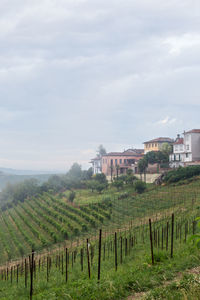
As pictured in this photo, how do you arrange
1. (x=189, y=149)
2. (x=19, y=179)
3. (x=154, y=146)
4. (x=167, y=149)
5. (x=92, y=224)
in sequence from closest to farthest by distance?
(x=92, y=224), (x=189, y=149), (x=167, y=149), (x=154, y=146), (x=19, y=179)

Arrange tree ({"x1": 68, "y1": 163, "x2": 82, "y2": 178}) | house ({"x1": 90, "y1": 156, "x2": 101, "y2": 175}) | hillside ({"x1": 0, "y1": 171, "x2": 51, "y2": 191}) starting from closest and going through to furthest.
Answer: hillside ({"x1": 0, "y1": 171, "x2": 51, "y2": 191}) → tree ({"x1": 68, "y1": 163, "x2": 82, "y2": 178}) → house ({"x1": 90, "y1": 156, "x2": 101, "y2": 175})

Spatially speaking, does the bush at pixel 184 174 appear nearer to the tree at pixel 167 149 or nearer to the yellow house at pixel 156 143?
the tree at pixel 167 149

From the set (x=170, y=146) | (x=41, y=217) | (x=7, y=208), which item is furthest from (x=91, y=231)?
(x=170, y=146)

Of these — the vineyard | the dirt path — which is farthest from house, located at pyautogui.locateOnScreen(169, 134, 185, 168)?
the dirt path

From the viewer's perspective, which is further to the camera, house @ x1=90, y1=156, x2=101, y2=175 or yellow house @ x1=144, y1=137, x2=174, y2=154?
house @ x1=90, y1=156, x2=101, y2=175

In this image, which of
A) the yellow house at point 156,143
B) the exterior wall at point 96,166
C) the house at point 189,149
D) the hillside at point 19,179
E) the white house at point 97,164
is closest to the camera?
the house at point 189,149

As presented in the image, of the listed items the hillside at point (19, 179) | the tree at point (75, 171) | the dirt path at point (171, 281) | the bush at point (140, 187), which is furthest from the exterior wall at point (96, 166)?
the dirt path at point (171, 281)

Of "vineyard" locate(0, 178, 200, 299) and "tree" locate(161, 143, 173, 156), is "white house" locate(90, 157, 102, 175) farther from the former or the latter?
"vineyard" locate(0, 178, 200, 299)

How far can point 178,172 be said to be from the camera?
41.3 m

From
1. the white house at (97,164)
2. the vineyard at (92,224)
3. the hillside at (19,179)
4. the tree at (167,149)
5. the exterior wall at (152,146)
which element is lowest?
the vineyard at (92,224)

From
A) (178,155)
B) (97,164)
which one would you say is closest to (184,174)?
(178,155)

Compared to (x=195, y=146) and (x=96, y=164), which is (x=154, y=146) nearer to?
(x=195, y=146)

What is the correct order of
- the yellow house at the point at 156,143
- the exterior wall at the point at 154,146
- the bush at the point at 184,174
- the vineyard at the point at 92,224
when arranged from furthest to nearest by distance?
the yellow house at the point at 156,143
the exterior wall at the point at 154,146
the bush at the point at 184,174
the vineyard at the point at 92,224

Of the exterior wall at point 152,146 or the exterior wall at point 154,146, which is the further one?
the exterior wall at point 152,146
